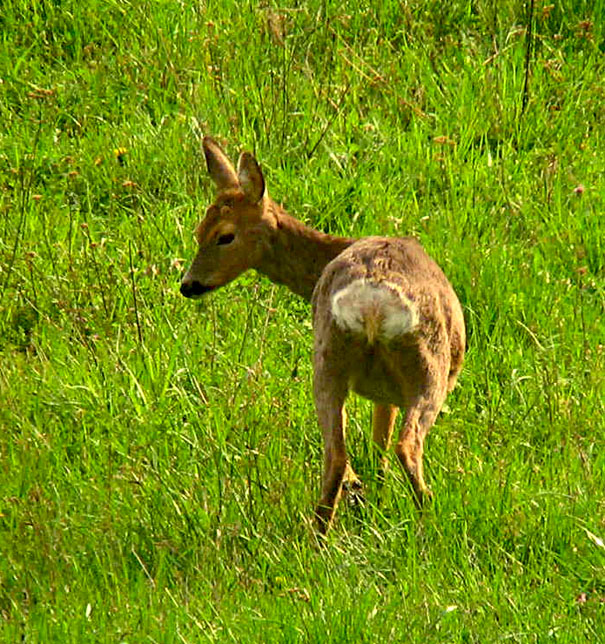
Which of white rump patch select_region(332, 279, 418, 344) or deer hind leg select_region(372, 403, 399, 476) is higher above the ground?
white rump patch select_region(332, 279, 418, 344)

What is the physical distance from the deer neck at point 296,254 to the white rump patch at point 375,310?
1.45 m

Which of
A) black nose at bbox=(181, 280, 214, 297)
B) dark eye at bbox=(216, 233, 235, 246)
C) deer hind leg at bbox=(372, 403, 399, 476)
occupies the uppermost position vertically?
dark eye at bbox=(216, 233, 235, 246)

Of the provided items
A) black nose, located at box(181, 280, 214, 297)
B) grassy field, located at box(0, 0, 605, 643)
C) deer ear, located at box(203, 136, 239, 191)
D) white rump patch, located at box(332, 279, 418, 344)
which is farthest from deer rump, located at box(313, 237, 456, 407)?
deer ear, located at box(203, 136, 239, 191)

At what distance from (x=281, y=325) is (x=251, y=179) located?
803 millimetres

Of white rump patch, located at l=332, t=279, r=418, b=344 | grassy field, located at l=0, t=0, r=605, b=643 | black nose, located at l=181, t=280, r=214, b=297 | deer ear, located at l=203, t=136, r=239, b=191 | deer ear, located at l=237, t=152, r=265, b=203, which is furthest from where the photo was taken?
deer ear, located at l=203, t=136, r=239, b=191

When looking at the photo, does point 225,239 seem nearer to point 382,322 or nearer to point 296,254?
point 296,254

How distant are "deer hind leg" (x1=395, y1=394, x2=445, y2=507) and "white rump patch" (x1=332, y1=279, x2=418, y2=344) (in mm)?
319

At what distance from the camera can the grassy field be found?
628 cm

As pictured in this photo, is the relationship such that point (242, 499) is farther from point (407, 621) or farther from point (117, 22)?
point (117, 22)

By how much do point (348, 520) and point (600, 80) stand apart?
14.0 feet

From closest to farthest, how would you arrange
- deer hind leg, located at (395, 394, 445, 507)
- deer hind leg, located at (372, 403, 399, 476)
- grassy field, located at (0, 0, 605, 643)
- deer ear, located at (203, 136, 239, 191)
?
grassy field, located at (0, 0, 605, 643), deer hind leg, located at (395, 394, 445, 507), deer hind leg, located at (372, 403, 399, 476), deer ear, located at (203, 136, 239, 191)

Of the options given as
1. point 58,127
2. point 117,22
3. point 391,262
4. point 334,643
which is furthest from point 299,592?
point 117,22

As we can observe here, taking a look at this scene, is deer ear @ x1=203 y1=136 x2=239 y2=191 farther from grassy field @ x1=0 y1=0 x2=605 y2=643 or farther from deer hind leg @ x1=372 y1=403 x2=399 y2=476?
deer hind leg @ x1=372 y1=403 x2=399 y2=476

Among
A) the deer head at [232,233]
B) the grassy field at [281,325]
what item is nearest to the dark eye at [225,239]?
the deer head at [232,233]
